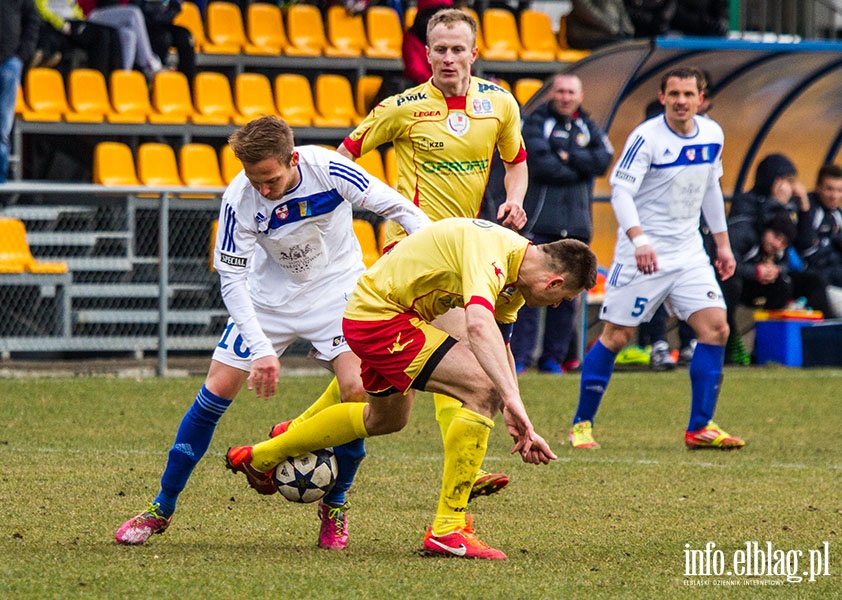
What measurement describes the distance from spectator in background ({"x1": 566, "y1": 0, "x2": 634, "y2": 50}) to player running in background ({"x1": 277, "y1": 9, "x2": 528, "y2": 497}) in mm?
10078

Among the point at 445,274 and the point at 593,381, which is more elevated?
the point at 445,274

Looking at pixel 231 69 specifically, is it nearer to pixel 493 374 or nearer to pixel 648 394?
pixel 648 394

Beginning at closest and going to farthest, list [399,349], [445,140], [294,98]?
[399,349] < [445,140] < [294,98]

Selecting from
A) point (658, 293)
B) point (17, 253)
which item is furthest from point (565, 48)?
point (658, 293)

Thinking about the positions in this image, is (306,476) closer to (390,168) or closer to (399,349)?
(399,349)

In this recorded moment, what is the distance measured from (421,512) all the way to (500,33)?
11.7 m

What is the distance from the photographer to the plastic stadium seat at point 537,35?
17.7 meters

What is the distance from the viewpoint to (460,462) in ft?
18.2

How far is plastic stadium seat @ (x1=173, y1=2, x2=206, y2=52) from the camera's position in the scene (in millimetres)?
16672

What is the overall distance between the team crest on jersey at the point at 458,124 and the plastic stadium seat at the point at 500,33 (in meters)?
9.93

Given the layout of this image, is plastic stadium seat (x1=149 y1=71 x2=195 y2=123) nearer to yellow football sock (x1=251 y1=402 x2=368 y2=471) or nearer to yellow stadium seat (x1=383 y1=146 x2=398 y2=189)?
yellow stadium seat (x1=383 y1=146 x2=398 y2=189)

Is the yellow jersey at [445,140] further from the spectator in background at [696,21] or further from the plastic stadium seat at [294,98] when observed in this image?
the spectator in background at [696,21]

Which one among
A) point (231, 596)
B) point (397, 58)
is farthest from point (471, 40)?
point (397, 58)

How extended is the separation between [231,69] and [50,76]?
2.77 meters
